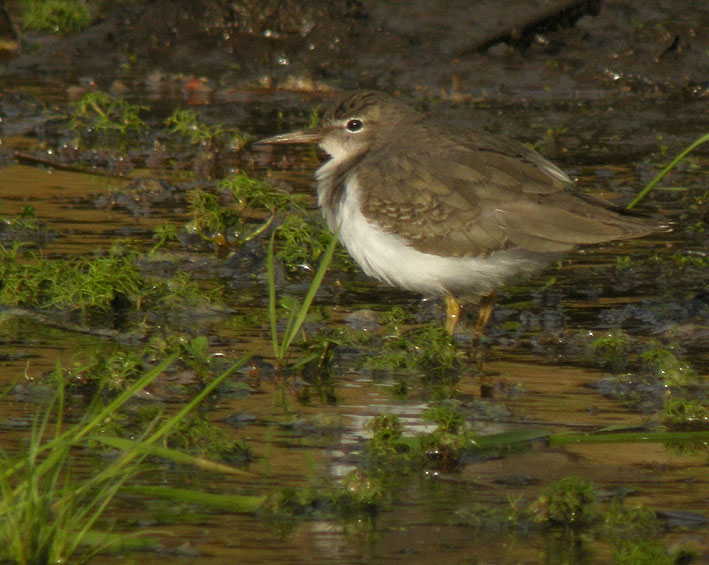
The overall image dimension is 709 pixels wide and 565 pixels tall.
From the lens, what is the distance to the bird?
21.3 feet

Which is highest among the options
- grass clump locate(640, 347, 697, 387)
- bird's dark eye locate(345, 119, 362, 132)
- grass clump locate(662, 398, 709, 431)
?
bird's dark eye locate(345, 119, 362, 132)

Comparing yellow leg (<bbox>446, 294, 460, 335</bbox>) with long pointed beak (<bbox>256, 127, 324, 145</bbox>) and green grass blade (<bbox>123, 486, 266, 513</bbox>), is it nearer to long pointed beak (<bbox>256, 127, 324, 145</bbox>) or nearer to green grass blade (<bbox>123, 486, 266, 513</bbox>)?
long pointed beak (<bbox>256, 127, 324, 145</bbox>)

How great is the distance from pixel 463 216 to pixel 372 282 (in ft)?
4.85

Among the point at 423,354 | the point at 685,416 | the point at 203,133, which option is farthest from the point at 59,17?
the point at 685,416

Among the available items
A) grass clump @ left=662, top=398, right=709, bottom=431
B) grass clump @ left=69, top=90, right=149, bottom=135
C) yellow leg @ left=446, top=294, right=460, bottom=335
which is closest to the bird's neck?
yellow leg @ left=446, top=294, right=460, bottom=335

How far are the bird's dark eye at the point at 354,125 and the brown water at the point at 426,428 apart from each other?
910 millimetres

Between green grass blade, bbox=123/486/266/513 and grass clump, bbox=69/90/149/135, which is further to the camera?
grass clump, bbox=69/90/149/135

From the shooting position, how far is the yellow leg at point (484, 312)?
22.9 feet

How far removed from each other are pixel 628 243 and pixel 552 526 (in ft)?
15.0

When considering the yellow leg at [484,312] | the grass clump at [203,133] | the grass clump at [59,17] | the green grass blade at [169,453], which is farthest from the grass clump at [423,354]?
the grass clump at [59,17]

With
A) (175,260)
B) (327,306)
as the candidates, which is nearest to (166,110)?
(175,260)

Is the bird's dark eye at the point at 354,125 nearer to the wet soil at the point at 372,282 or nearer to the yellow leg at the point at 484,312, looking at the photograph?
the wet soil at the point at 372,282

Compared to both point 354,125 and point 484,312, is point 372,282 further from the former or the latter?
point 484,312

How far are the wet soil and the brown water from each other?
1cm
